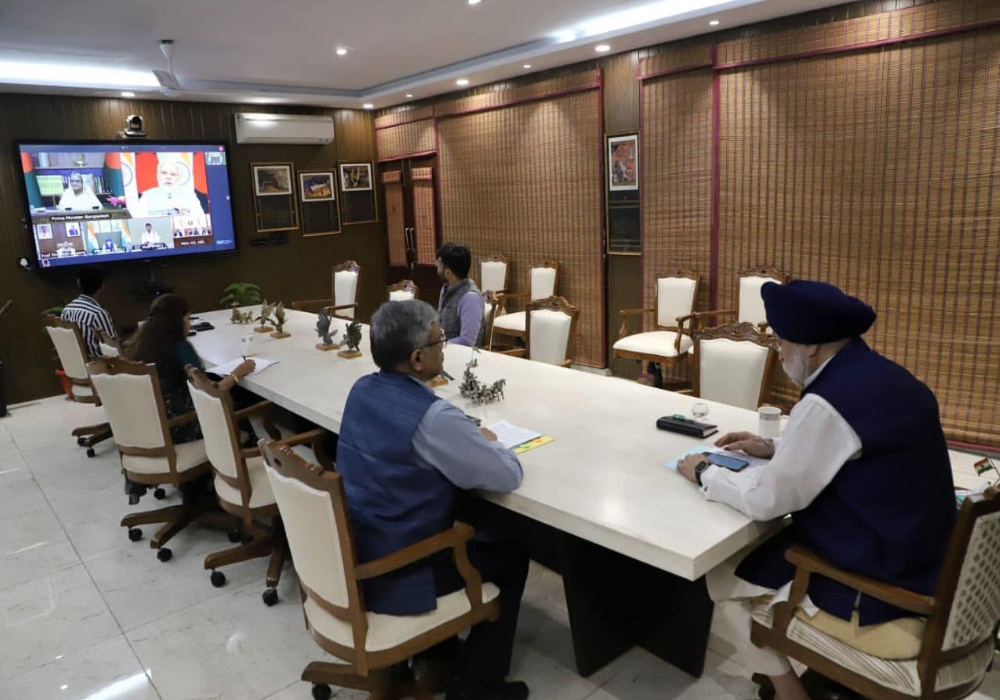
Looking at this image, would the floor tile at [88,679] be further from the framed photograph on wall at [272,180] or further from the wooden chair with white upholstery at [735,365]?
the framed photograph on wall at [272,180]

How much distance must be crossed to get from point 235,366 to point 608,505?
9.42 ft

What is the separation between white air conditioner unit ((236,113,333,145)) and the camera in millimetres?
7738

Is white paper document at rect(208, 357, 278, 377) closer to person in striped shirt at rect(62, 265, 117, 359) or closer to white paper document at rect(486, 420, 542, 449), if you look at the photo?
person in striped shirt at rect(62, 265, 117, 359)

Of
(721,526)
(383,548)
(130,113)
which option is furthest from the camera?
(130,113)

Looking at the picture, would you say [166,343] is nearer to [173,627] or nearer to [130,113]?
[173,627]

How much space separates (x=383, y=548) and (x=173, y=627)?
153 centimetres

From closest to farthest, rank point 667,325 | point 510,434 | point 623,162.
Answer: point 510,434 < point 667,325 < point 623,162

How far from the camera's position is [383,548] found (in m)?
2.03

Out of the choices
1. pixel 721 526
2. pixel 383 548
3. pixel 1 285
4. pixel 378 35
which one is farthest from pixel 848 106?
pixel 1 285

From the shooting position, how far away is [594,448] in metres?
2.44

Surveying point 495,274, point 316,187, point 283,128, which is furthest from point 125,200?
point 495,274

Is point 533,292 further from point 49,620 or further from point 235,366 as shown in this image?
point 49,620

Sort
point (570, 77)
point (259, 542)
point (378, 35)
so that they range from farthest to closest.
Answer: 1. point (570, 77)
2. point (378, 35)
3. point (259, 542)

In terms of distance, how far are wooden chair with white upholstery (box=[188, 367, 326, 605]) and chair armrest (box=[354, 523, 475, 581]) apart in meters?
1.01
